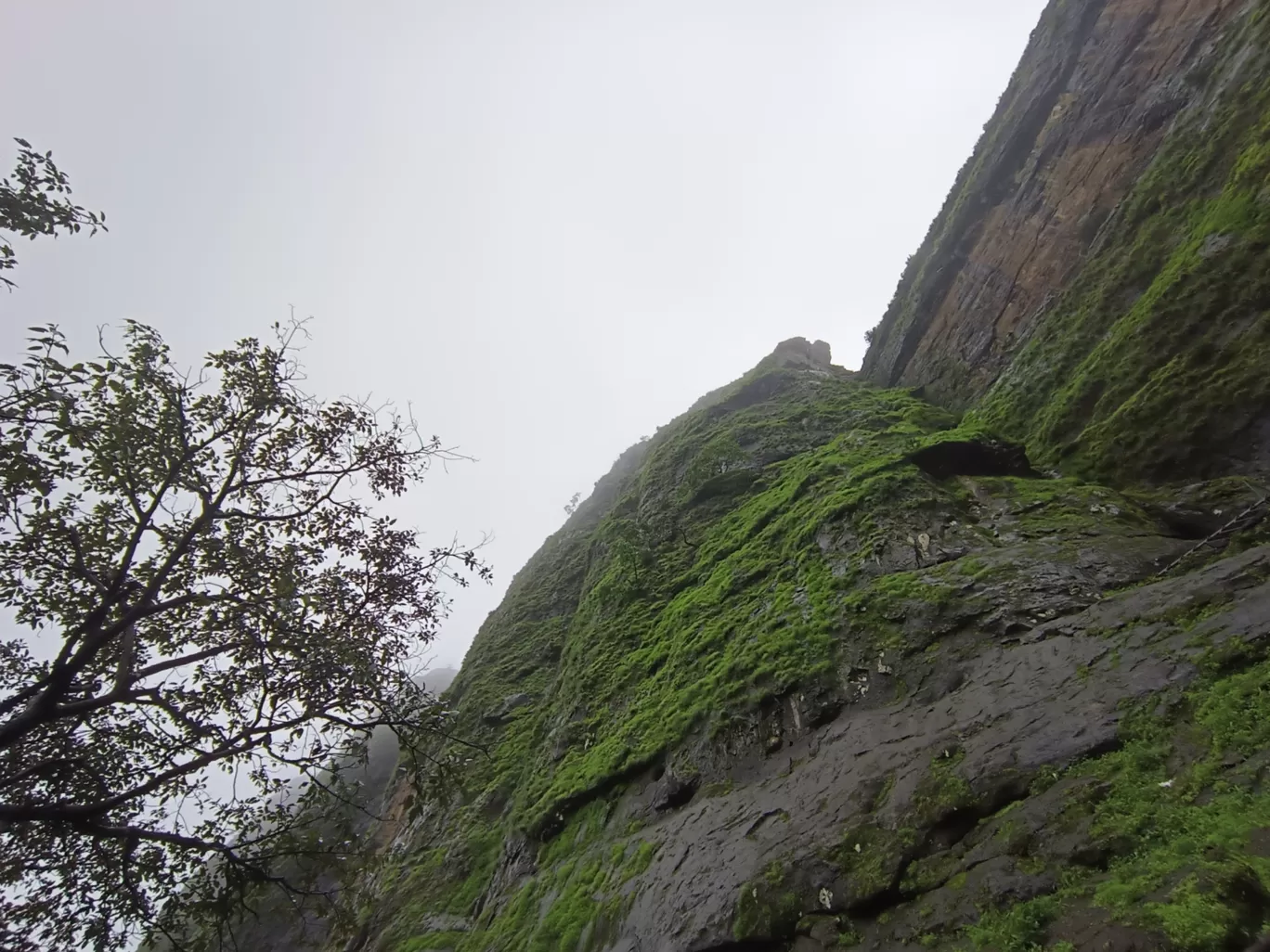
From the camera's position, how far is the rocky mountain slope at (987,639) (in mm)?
7086

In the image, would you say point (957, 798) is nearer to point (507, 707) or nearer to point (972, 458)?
point (972, 458)

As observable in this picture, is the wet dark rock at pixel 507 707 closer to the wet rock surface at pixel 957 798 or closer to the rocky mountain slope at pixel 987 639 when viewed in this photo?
the rocky mountain slope at pixel 987 639

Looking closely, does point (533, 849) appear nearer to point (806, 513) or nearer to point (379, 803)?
point (806, 513)

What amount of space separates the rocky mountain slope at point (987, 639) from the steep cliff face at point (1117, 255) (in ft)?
0.40

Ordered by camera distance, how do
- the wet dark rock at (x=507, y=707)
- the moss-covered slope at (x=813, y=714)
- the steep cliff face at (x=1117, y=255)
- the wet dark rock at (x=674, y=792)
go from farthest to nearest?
the wet dark rock at (x=507, y=707)
the steep cliff face at (x=1117, y=255)
the wet dark rock at (x=674, y=792)
the moss-covered slope at (x=813, y=714)

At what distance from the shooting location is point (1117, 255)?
21.8m

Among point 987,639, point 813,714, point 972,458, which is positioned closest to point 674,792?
point 813,714

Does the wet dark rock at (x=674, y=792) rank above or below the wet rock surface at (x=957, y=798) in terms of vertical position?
above

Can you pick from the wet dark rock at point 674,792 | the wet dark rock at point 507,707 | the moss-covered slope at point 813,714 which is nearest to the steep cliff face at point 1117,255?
the moss-covered slope at point 813,714

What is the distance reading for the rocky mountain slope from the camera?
7.09 metres

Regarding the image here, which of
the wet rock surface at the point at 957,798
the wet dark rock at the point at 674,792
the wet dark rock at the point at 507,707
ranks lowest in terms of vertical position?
the wet rock surface at the point at 957,798

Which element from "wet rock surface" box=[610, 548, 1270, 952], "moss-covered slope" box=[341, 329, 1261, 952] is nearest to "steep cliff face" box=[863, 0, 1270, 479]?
"moss-covered slope" box=[341, 329, 1261, 952]

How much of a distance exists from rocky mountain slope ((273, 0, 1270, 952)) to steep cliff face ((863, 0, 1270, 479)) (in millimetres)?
121

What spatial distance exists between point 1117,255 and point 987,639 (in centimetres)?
1768
